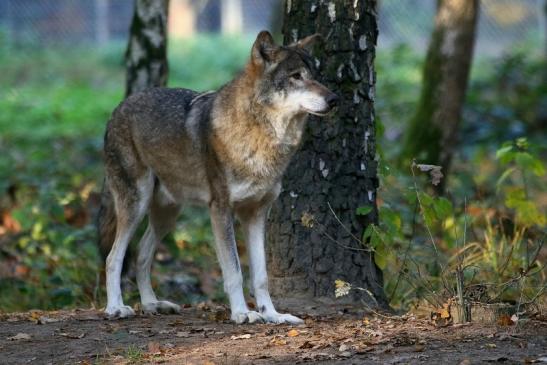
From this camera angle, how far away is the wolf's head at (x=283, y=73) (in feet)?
20.3

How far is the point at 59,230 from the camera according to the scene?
930 cm

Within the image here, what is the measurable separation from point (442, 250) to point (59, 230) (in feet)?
12.4

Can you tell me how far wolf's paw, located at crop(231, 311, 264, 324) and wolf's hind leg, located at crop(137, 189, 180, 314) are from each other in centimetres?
87

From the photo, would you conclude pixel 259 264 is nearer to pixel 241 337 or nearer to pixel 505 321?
pixel 241 337

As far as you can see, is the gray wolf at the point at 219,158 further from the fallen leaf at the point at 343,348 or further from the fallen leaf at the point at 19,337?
the fallen leaf at the point at 343,348

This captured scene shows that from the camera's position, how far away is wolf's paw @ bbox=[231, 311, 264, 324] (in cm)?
626

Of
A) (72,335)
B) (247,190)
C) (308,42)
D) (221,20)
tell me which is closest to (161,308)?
(72,335)

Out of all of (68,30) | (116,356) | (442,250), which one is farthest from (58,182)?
(68,30)

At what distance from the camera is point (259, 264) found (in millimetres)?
6496

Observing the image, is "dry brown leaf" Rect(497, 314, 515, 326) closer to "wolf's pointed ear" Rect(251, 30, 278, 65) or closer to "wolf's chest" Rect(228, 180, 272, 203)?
"wolf's chest" Rect(228, 180, 272, 203)

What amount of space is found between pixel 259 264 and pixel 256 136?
0.88 meters

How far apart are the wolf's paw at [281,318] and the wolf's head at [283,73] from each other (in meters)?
1.36

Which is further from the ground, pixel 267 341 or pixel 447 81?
pixel 447 81

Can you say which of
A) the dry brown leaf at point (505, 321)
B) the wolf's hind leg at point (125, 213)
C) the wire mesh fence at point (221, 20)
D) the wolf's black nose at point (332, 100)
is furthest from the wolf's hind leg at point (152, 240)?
the wire mesh fence at point (221, 20)
